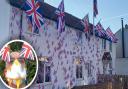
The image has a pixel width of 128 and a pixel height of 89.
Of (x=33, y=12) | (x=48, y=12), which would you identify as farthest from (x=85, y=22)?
(x=33, y=12)

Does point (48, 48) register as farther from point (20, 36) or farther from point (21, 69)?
point (21, 69)

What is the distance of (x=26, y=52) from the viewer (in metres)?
4.25

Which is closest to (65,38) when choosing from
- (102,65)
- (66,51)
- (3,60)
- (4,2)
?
(66,51)

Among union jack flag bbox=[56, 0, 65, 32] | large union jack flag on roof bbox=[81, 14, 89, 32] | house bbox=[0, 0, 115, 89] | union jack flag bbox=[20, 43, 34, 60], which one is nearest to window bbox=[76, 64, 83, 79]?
house bbox=[0, 0, 115, 89]

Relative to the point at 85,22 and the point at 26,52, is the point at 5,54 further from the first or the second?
the point at 85,22

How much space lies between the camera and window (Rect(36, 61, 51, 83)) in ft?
63.5

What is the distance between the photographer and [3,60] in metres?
4.25

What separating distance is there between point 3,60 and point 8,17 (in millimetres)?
12021

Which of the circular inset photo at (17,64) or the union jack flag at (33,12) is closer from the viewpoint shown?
the circular inset photo at (17,64)

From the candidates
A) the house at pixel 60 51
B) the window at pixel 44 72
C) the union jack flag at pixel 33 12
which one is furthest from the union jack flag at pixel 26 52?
the window at pixel 44 72

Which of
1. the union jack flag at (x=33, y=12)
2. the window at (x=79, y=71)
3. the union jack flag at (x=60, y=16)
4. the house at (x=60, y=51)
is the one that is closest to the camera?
the union jack flag at (x=33, y=12)

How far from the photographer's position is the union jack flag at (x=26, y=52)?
13.9ft

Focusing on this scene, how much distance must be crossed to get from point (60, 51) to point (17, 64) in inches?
720

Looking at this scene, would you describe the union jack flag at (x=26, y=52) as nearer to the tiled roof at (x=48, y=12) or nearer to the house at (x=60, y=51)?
the house at (x=60, y=51)
